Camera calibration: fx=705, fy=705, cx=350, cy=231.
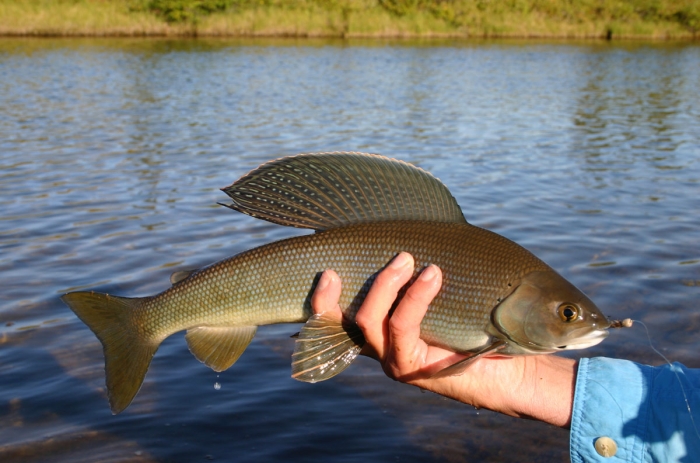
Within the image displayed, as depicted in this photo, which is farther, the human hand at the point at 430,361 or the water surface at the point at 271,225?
the water surface at the point at 271,225

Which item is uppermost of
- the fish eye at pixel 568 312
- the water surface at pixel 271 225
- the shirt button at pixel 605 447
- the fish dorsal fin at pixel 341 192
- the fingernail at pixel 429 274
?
the fish dorsal fin at pixel 341 192

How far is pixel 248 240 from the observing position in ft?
27.2

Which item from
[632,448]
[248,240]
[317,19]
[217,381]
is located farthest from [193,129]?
[317,19]

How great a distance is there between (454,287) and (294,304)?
635mm

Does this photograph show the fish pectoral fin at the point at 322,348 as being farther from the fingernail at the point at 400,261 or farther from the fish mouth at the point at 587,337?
the fish mouth at the point at 587,337

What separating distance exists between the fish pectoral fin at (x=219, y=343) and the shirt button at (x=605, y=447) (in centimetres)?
138

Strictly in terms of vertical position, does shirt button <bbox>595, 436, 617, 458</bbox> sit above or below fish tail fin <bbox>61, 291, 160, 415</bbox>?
below

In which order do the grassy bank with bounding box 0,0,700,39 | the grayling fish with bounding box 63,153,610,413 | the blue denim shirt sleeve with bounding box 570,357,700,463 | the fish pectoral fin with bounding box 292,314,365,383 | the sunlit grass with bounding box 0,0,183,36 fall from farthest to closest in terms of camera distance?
the grassy bank with bounding box 0,0,700,39 → the sunlit grass with bounding box 0,0,183,36 → the fish pectoral fin with bounding box 292,314,365,383 → the grayling fish with bounding box 63,153,610,413 → the blue denim shirt sleeve with bounding box 570,357,700,463

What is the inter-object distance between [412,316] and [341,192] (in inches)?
22.7

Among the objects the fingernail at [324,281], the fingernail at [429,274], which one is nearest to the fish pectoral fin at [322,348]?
the fingernail at [324,281]

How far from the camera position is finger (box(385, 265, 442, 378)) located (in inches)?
101

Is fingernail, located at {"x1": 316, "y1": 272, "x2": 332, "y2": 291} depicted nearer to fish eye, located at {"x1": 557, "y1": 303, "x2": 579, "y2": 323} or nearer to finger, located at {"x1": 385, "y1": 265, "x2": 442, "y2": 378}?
finger, located at {"x1": 385, "y1": 265, "x2": 442, "y2": 378}

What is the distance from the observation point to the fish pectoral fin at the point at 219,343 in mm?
2881

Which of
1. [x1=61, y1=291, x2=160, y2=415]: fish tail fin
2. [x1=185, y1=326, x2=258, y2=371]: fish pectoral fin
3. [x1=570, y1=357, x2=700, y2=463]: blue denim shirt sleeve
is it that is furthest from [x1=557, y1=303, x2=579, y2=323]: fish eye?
[x1=61, y1=291, x2=160, y2=415]: fish tail fin
